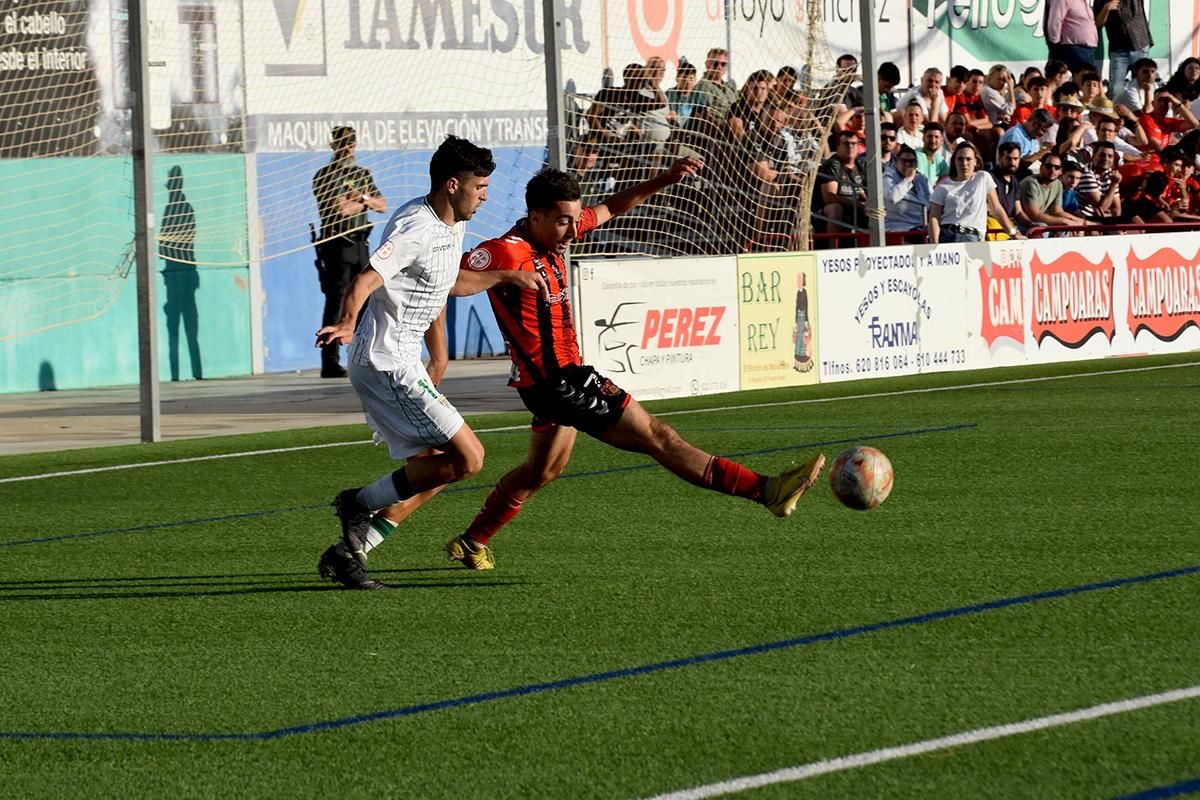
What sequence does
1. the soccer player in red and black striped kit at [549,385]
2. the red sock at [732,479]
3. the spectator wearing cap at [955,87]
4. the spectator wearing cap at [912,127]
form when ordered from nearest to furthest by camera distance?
the red sock at [732,479] < the soccer player in red and black striped kit at [549,385] < the spectator wearing cap at [912,127] < the spectator wearing cap at [955,87]

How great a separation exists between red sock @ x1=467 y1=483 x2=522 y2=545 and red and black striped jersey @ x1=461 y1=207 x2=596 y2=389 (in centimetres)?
49

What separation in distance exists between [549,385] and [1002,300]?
1199 centimetres

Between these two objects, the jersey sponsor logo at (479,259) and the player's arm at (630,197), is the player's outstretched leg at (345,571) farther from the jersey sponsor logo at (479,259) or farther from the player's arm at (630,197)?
the player's arm at (630,197)

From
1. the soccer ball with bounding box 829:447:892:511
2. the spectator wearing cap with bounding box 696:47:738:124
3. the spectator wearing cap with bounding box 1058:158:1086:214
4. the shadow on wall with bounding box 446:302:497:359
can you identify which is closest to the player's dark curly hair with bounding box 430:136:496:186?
the soccer ball with bounding box 829:447:892:511

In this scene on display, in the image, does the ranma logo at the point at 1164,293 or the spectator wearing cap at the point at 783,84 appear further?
the ranma logo at the point at 1164,293

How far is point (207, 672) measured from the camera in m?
7.21

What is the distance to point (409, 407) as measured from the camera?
884cm

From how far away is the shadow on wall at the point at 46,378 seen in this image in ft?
67.9

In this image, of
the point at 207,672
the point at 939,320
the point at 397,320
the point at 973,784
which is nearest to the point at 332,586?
the point at 397,320

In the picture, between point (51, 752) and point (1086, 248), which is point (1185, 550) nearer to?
point (51, 752)

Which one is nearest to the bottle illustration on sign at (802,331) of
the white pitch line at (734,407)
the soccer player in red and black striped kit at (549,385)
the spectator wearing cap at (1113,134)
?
the white pitch line at (734,407)

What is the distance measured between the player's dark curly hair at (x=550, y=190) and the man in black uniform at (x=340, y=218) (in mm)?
10668

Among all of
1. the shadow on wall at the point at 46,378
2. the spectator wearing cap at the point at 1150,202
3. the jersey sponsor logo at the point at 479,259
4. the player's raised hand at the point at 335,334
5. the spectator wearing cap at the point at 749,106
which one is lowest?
the shadow on wall at the point at 46,378

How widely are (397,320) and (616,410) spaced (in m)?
1.01
